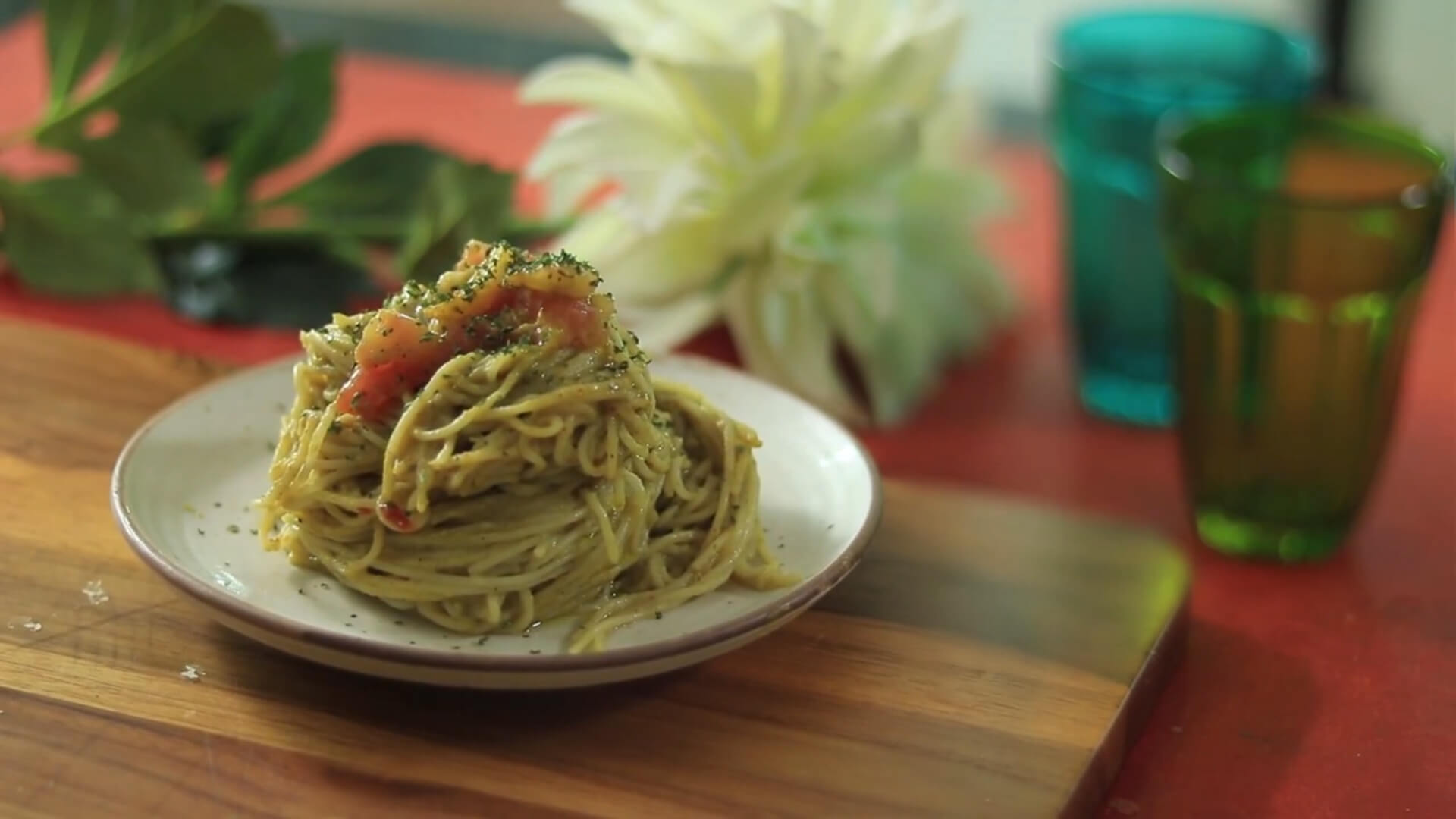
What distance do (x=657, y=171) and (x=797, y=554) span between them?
55 cm

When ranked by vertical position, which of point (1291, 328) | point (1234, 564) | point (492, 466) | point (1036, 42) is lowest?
point (1036, 42)

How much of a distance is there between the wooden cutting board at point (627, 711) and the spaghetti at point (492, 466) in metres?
0.08

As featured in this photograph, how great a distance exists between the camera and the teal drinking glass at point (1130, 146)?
5.93ft

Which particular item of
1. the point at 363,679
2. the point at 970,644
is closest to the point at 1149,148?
the point at 970,644

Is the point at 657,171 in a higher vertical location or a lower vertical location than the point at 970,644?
higher

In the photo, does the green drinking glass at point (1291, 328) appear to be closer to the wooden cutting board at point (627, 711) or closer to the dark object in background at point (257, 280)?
the wooden cutting board at point (627, 711)

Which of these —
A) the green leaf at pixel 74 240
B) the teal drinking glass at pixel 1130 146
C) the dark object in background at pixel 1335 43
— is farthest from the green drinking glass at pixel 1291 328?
the dark object in background at pixel 1335 43

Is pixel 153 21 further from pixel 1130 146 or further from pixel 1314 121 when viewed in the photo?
pixel 1314 121

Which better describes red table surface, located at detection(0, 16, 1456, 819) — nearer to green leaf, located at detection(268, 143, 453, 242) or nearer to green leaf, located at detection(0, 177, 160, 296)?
green leaf, located at detection(0, 177, 160, 296)

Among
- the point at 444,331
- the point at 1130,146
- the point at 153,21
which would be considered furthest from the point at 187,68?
the point at 1130,146

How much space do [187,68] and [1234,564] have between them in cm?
125

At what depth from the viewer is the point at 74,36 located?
6.44 ft

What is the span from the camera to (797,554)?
4.51 ft

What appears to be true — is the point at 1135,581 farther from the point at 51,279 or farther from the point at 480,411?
the point at 51,279
